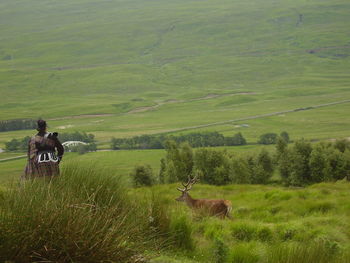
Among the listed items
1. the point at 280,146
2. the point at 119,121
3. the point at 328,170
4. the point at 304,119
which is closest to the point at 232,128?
the point at 304,119

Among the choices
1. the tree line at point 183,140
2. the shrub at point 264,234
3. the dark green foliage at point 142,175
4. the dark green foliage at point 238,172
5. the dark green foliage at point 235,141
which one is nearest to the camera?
the shrub at point 264,234

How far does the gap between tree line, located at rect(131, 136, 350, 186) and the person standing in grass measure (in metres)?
23.0

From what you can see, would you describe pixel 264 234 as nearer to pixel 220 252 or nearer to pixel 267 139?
pixel 220 252

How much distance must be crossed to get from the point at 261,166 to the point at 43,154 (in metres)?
29.9

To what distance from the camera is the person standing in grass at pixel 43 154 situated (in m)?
9.46

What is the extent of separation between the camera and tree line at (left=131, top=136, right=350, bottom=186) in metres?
32.4

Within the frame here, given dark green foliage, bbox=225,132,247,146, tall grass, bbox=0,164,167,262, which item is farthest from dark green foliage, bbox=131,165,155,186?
dark green foliage, bbox=225,132,247,146

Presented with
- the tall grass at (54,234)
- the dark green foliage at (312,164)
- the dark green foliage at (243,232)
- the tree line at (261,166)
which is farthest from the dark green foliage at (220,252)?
the dark green foliage at (312,164)

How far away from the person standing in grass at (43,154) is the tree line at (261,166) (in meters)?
23.0

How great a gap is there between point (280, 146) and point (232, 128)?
7401cm

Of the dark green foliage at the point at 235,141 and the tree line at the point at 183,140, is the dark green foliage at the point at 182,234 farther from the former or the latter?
the dark green foliage at the point at 235,141

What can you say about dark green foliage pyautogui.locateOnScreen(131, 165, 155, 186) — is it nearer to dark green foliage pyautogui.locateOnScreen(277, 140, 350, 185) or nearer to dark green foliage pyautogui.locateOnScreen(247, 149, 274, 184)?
dark green foliage pyautogui.locateOnScreen(247, 149, 274, 184)

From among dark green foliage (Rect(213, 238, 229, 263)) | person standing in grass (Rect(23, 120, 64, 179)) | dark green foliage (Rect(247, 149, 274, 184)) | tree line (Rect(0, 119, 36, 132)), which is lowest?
dark green foliage (Rect(247, 149, 274, 184))

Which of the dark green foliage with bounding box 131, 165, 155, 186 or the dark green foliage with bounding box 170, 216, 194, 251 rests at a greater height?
the dark green foliage with bounding box 170, 216, 194, 251
